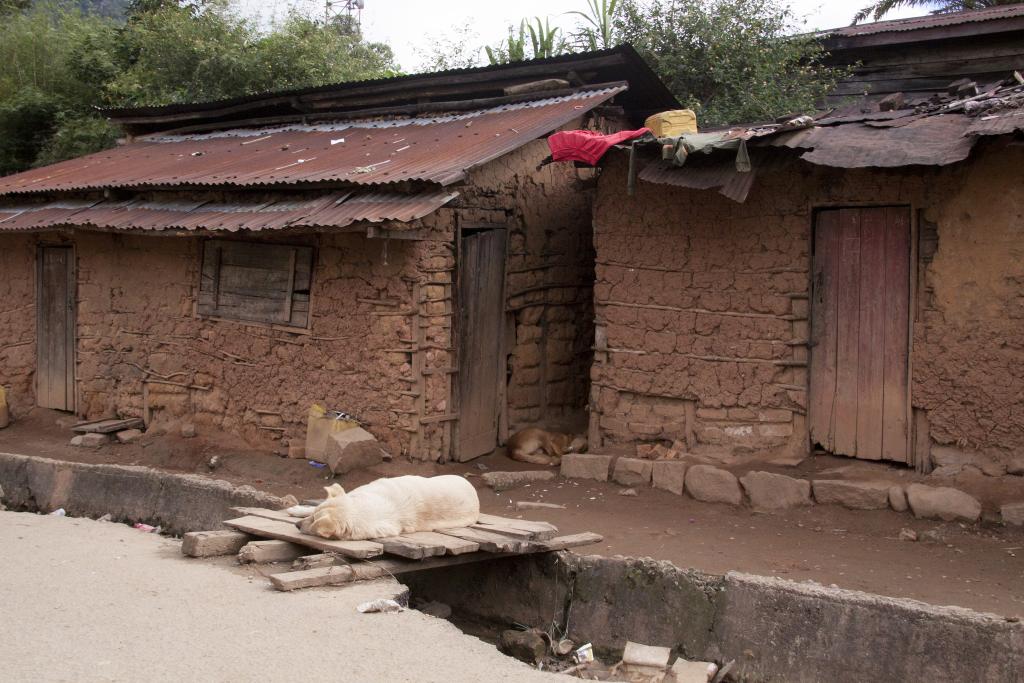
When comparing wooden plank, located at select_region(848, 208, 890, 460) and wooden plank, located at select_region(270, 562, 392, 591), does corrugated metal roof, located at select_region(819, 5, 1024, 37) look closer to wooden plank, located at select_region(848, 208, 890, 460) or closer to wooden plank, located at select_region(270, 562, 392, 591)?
wooden plank, located at select_region(848, 208, 890, 460)

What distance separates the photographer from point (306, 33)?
742 inches

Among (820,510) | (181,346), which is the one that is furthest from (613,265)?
(181,346)

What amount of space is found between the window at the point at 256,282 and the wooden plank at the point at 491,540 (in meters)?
4.25

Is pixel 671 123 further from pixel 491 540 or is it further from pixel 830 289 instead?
pixel 491 540

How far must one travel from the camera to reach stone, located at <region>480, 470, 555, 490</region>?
9047mm

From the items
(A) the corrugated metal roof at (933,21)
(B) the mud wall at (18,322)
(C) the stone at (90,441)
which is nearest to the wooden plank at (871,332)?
(A) the corrugated metal roof at (933,21)

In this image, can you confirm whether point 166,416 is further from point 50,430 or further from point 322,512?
point 322,512

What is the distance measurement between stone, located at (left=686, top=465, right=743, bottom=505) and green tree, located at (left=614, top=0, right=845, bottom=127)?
20.7 ft

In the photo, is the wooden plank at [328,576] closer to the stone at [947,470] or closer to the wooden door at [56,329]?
the stone at [947,470]

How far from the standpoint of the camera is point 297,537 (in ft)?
19.2

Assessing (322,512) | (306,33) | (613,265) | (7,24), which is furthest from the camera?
(7,24)

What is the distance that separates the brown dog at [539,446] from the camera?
9.93 meters

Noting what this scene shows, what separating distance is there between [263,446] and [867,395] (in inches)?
224

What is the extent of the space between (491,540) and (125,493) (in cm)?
342
